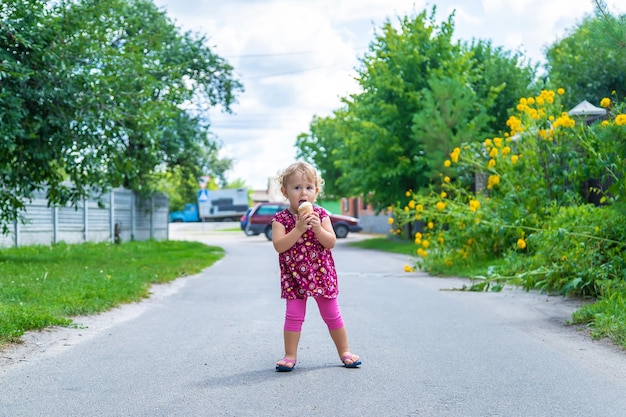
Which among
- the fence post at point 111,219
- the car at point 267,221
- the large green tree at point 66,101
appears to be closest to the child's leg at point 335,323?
the large green tree at point 66,101

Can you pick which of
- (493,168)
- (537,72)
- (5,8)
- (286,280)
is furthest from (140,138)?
(537,72)

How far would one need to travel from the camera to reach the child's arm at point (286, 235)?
18.6 ft

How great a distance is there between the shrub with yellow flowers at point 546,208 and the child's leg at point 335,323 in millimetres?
4119

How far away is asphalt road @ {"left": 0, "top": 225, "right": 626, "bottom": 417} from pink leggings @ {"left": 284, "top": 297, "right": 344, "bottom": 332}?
0.31 m

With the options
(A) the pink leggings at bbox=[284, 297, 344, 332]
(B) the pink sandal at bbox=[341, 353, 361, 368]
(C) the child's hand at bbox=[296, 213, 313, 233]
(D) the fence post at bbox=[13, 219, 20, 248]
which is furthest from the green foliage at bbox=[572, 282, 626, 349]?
(D) the fence post at bbox=[13, 219, 20, 248]

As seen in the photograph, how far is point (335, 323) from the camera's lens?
6000mm

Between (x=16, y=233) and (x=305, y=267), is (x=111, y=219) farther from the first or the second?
(x=305, y=267)

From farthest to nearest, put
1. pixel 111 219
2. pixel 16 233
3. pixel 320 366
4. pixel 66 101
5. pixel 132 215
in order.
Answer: pixel 132 215
pixel 111 219
pixel 16 233
pixel 66 101
pixel 320 366

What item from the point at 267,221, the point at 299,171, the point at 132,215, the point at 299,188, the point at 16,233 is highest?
the point at 299,171

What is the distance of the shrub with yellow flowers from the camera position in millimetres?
9695

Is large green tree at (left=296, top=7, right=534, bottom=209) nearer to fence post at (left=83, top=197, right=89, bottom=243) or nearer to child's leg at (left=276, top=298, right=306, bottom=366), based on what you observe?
fence post at (left=83, top=197, right=89, bottom=243)

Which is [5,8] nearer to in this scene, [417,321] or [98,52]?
[98,52]

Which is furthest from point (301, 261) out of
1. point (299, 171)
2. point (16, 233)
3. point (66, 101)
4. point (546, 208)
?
point (16, 233)

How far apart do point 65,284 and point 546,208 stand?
6911mm
